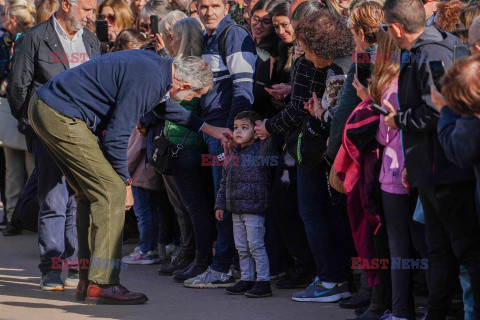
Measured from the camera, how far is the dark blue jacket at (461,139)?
400cm

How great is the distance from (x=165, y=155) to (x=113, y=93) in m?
1.13

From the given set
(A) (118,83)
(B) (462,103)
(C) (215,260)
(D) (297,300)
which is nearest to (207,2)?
(A) (118,83)

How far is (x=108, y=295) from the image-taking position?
5902 mm

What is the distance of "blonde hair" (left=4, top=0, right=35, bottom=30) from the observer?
909 centimetres

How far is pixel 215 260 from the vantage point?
669 centimetres

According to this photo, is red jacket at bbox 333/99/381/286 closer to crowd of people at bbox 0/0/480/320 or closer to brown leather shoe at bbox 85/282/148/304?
crowd of people at bbox 0/0/480/320

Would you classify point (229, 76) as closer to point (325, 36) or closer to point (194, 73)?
point (194, 73)

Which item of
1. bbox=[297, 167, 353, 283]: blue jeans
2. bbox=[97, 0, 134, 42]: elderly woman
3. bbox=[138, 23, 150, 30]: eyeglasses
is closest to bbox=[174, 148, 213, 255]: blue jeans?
bbox=[297, 167, 353, 283]: blue jeans

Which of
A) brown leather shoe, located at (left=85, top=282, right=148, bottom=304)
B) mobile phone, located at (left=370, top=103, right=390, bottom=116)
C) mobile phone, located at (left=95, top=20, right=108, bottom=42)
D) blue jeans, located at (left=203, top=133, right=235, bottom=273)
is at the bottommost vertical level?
brown leather shoe, located at (left=85, top=282, right=148, bottom=304)

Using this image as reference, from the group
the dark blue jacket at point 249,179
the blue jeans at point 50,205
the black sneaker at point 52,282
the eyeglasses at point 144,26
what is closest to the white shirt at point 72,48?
the blue jeans at point 50,205

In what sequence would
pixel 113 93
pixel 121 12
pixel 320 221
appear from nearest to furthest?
pixel 113 93
pixel 320 221
pixel 121 12

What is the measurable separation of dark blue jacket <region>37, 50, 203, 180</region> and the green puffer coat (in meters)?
0.99

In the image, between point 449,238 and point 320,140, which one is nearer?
point 449,238

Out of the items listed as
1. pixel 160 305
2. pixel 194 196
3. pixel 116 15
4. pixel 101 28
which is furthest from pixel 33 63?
pixel 116 15
